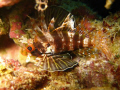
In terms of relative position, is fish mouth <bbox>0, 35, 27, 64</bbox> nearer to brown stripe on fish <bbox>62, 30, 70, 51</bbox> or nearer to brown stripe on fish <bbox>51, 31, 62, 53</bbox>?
brown stripe on fish <bbox>51, 31, 62, 53</bbox>

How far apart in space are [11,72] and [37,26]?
1874 millimetres

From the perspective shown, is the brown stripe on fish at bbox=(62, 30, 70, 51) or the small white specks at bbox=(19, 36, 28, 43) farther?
the brown stripe on fish at bbox=(62, 30, 70, 51)

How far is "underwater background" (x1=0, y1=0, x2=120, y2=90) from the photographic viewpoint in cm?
283

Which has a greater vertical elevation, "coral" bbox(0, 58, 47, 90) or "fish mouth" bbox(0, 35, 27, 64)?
"fish mouth" bbox(0, 35, 27, 64)

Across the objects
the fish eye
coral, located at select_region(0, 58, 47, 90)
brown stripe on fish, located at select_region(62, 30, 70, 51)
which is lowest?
coral, located at select_region(0, 58, 47, 90)

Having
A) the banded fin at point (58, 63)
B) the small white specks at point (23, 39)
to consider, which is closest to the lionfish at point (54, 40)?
the banded fin at point (58, 63)

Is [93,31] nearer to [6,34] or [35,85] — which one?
[35,85]

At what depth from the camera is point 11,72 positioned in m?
2.81

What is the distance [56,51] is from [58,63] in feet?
1.88

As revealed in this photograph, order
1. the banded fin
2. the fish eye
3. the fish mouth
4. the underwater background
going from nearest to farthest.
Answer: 1. the underwater background
2. the banded fin
3. the fish eye
4. the fish mouth

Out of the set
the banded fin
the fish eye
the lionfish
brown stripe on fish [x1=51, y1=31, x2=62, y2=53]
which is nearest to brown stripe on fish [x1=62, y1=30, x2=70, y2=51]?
the lionfish

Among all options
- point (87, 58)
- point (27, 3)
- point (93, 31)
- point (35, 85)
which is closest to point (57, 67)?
point (35, 85)

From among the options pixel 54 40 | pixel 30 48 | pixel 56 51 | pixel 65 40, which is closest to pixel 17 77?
pixel 30 48

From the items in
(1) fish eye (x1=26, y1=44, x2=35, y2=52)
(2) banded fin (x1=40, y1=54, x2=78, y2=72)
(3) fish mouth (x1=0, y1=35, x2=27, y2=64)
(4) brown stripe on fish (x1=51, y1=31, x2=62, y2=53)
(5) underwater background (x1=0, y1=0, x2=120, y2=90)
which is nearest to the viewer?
(5) underwater background (x1=0, y1=0, x2=120, y2=90)
